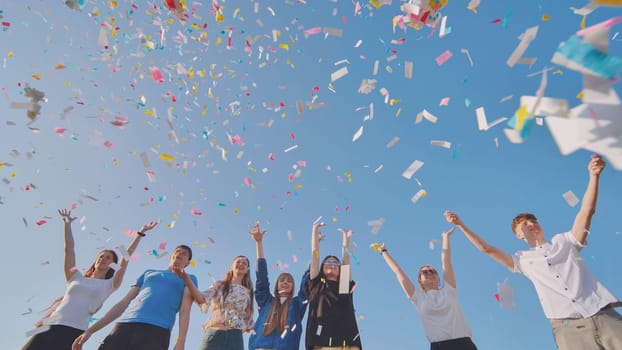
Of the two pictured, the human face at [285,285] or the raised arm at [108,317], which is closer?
the raised arm at [108,317]

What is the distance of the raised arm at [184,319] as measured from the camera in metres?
4.67

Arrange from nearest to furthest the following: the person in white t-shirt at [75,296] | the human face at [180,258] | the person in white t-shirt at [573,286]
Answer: the person in white t-shirt at [573,286] → the person in white t-shirt at [75,296] → the human face at [180,258]

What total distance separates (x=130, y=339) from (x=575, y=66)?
4823 mm

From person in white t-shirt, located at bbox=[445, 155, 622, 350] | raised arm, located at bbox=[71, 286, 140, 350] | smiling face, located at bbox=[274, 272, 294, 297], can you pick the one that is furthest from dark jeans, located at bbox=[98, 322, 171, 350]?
person in white t-shirt, located at bbox=[445, 155, 622, 350]

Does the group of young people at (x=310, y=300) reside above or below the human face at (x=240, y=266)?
below

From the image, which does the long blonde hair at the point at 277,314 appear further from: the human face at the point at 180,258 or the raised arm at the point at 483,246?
the raised arm at the point at 483,246

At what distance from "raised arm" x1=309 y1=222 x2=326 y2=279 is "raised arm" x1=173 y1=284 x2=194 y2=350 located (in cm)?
173

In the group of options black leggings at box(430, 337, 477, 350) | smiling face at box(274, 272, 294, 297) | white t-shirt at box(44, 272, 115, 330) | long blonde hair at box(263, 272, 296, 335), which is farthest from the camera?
smiling face at box(274, 272, 294, 297)

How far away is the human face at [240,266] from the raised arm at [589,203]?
422 cm

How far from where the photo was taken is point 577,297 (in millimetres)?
3596

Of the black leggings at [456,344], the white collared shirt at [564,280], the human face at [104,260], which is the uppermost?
the human face at [104,260]

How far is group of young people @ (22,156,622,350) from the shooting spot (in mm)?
3660

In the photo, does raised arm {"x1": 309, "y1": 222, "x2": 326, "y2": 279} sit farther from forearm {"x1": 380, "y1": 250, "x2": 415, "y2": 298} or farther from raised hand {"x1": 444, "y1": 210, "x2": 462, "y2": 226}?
raised hand {"x1": 444, "y1": 210, "x2": 462, "y2": 226}

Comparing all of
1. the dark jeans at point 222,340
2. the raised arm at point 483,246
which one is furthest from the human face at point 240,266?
the raised arm at point 483,246
